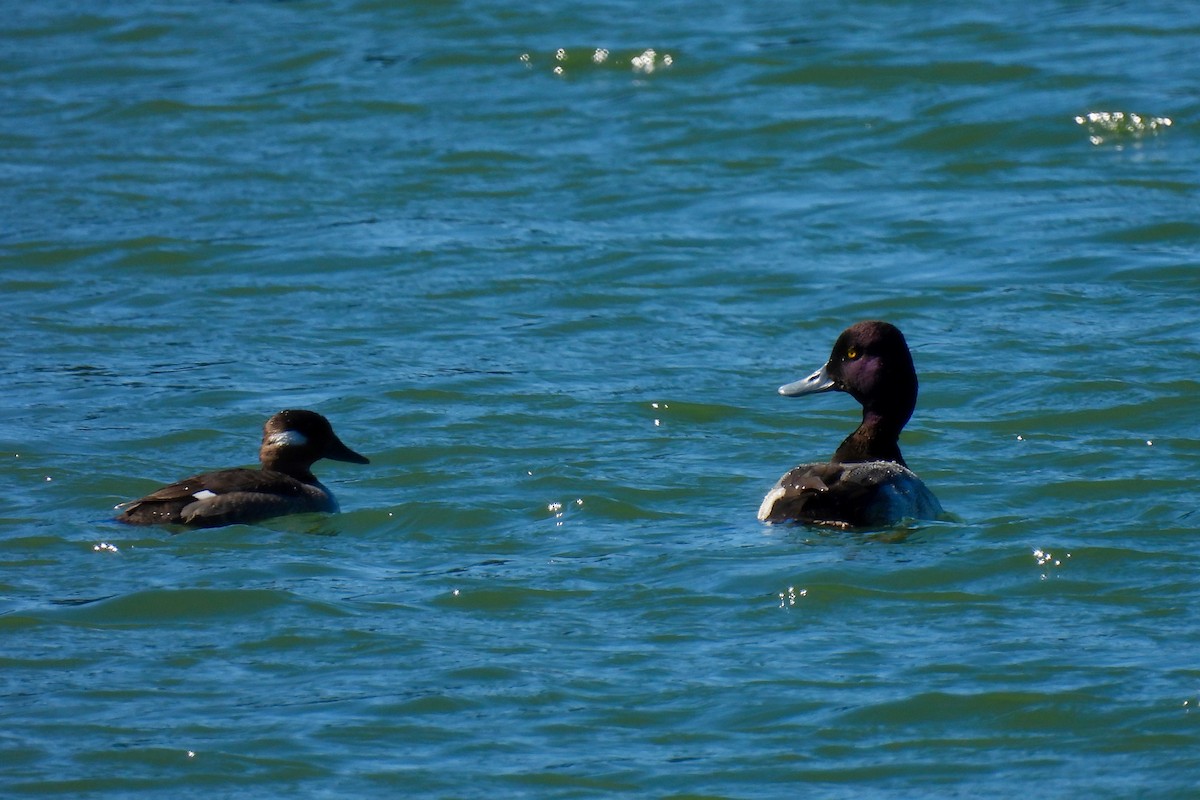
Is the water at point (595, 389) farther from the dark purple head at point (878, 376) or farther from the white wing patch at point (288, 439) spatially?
the dark purple head at point (878, 376)

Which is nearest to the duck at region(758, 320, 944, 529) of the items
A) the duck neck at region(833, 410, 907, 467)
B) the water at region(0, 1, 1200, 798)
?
the duck neck at region(833, 410, 907, 467)

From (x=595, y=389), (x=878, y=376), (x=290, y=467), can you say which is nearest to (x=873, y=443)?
(x=878, y=376)

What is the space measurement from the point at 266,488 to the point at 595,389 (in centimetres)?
277

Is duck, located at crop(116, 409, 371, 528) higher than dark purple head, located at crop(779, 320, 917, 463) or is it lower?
lower

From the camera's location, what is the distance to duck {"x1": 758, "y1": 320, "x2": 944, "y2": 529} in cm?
907

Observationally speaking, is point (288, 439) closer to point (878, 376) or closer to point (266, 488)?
point (266, 488)

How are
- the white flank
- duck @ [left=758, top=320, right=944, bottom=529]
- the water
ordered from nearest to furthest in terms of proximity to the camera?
the water
duck @ [left=758, top=320, right=944, bottom=529]
the white flank

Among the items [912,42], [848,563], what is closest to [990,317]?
[848,563]

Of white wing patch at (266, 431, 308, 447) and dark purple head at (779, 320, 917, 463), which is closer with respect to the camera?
dark purple head at (779, 320, 917, 463)

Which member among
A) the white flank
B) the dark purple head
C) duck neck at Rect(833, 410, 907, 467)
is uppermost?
the dark purple head

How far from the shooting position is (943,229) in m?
15.2

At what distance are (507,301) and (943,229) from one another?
3600 millimetres

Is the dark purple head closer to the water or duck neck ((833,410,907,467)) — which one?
duck neck ((833,410,907,467))

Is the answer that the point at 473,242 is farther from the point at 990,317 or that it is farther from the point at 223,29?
the point at 223,29
